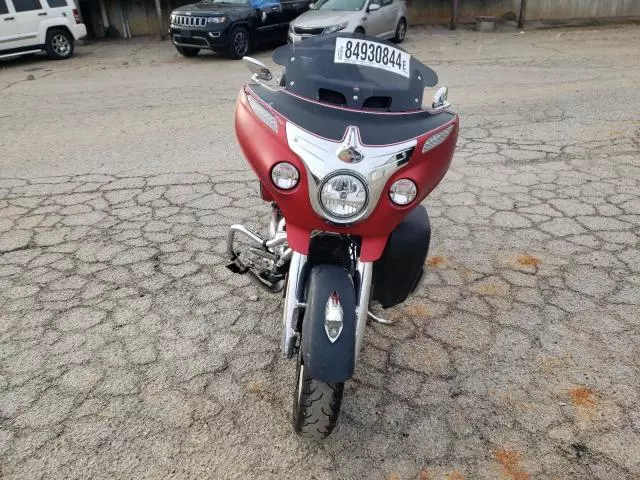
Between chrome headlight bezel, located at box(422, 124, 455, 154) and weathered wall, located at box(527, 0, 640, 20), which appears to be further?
weathered wall, located at box(527, 0, 640, 20)

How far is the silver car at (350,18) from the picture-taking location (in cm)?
1109

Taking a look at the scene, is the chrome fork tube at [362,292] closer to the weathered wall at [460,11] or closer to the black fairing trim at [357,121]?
the black fairing trim at [357,121]

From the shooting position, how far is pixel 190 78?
32.7 ft

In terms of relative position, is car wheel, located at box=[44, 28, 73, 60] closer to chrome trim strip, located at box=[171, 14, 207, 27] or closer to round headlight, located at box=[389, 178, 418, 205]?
chrome trim strip, located at box=[171, 14, 207, 27]

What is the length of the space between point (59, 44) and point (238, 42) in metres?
4.39

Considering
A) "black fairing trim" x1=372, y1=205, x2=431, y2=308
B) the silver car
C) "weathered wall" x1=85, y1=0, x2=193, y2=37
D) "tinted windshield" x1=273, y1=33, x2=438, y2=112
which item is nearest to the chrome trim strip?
the silver car

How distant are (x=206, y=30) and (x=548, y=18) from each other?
11050 mm

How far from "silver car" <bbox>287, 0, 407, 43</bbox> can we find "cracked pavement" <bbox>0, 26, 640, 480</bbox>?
19.0 feet

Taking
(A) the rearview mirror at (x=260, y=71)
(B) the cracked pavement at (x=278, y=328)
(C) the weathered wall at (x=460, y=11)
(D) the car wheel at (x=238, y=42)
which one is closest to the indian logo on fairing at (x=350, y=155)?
(A) the rearview mirror at (x=260, y=71)

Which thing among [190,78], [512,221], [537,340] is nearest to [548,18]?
[190,78]

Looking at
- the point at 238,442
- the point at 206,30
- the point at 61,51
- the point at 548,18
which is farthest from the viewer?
the point at 548,18

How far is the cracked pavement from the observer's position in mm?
2371

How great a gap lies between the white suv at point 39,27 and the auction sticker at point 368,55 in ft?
Answer: 39.4

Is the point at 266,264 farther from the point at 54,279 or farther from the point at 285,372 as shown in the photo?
the point at 54,279
